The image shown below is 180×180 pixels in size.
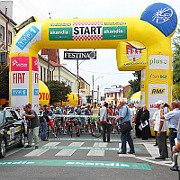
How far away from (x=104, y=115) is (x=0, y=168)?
6.47 meters

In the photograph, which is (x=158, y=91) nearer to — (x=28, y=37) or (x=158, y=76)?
(x=158, y=76)

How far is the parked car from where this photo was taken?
952 centimetres

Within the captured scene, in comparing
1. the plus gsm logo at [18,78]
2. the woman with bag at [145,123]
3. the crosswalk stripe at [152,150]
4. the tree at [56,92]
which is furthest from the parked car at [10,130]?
the tree at [56,92]

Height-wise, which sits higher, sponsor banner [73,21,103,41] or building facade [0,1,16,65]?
building facade [0,1,16,65]

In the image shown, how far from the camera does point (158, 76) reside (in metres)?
15.0

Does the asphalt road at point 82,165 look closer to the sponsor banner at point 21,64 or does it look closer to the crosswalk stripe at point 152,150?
the crosswalk stripe at point 152,150

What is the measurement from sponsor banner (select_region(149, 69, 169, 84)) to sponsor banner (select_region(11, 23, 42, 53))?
19.0ft

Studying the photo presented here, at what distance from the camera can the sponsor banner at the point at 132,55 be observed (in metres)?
15.5

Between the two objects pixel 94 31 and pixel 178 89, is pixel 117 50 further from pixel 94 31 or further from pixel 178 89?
pixel 178 89

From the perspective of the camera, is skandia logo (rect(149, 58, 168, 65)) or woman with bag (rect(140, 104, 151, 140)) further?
skandia logo (rect(149, 58, 168, 65))

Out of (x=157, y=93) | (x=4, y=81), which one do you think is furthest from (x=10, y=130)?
(x=4, y=81)

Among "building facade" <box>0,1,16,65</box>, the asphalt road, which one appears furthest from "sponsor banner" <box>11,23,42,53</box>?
"building facade" <box>0,1,16,65</box>

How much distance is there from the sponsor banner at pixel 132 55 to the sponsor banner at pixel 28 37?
405cm

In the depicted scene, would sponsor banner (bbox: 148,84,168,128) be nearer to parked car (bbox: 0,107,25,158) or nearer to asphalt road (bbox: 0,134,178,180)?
asphalt road (bbox: 0,134,178,180)
